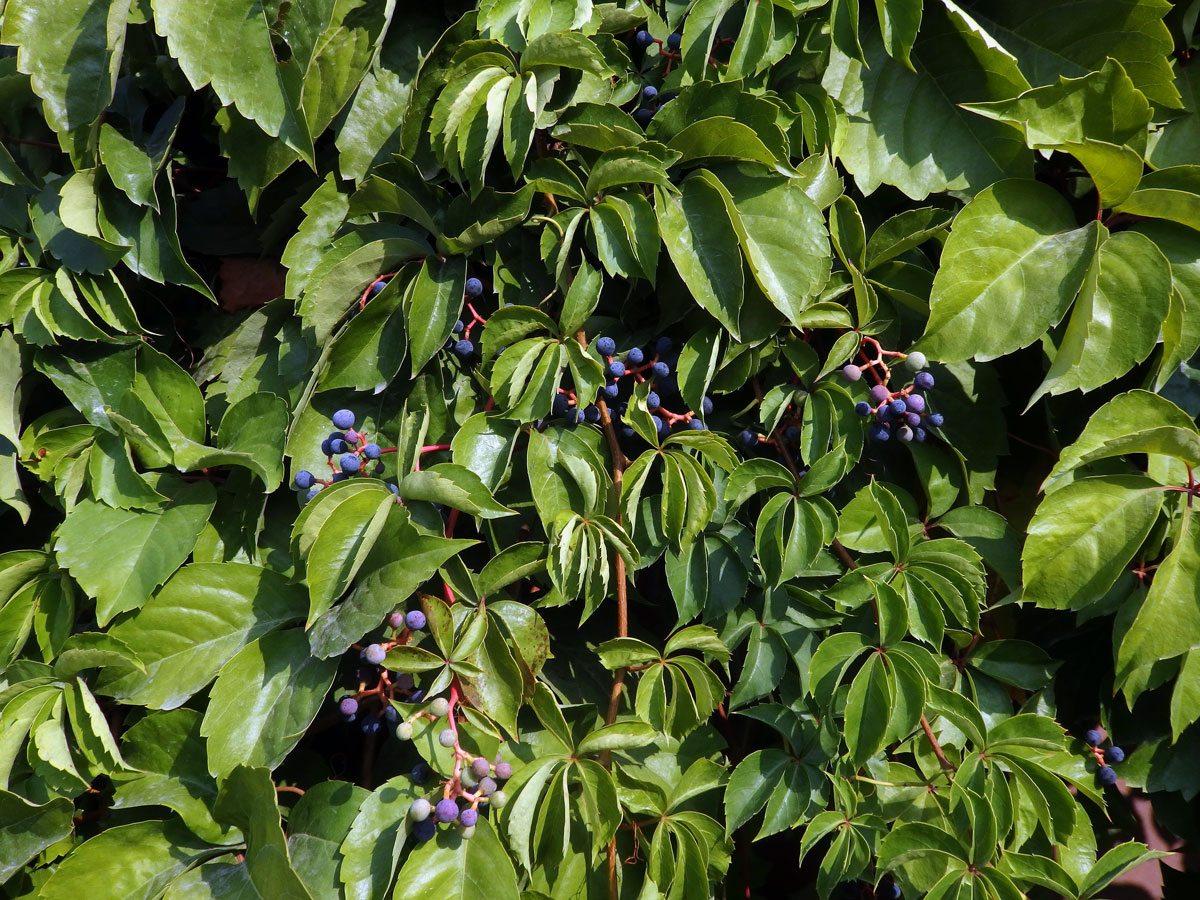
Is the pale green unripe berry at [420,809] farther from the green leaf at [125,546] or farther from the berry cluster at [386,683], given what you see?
the green leaf at [125,546]

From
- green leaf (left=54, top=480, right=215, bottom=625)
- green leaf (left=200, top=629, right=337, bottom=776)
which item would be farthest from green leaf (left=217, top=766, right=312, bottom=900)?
green leaf (left=54, top=480, right=215, bottom=625)

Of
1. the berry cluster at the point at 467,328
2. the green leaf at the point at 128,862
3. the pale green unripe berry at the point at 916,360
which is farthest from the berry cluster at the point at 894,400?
the green leaf at the point at 128,862

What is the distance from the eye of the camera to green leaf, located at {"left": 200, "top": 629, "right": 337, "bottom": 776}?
1.21 metres

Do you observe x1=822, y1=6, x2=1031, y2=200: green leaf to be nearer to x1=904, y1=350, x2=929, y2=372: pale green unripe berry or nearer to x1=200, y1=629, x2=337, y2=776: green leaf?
x1=904, y1=350, x2=929, y2=372: pale green unripe berry

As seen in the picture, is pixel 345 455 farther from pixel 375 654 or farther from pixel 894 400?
pixel 894 400

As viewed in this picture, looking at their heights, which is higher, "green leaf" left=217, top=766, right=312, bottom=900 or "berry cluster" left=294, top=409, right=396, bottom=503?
"berry cluster" left=294, top=409, right=396, bottom=503

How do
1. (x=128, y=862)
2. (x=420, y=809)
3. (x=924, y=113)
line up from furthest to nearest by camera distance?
(x=924, y=113), (x=128, y=862), (x=420, y=809)

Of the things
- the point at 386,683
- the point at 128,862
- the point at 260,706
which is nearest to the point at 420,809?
the point at 386,683

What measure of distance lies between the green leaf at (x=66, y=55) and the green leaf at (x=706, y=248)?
83cm

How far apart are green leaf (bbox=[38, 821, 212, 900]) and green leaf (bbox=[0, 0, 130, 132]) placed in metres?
1.02

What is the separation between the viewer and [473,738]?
1.18 m

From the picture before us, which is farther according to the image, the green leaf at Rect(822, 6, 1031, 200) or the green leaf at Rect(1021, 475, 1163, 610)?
the green leaf at Rect(822, 6, 1031, 200)

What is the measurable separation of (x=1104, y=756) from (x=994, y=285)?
32.3 inches

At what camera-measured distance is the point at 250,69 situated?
4.21 feet
